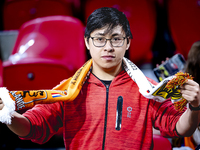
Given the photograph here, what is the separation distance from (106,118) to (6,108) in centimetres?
28

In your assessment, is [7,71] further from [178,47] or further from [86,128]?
[178,47]

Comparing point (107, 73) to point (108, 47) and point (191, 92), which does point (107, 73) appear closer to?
point (108, 47)

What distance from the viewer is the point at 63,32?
118cm

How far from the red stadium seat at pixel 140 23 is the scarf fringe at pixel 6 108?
0.95 meters

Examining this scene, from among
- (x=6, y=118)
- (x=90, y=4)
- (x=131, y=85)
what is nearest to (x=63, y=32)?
(x=90, y=4)

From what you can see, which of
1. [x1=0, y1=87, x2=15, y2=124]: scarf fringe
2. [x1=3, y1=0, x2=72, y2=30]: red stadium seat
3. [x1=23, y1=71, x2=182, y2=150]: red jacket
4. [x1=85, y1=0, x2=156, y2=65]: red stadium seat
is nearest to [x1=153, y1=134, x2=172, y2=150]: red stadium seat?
[x1=23, y1=71, x2=182, y2=150]: red jacket

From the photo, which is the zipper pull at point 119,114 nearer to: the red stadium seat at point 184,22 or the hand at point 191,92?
the hand at point 191,92

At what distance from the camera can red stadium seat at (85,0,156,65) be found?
138 cm

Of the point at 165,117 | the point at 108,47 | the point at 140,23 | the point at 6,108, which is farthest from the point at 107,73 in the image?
the point at 140,23

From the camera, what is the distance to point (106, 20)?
2.15 feet

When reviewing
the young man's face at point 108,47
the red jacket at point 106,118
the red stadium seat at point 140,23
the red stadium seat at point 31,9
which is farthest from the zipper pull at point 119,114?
the red stadium seat at point 31,9

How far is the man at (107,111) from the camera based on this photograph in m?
0.64

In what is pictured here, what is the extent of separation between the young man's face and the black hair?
12mm

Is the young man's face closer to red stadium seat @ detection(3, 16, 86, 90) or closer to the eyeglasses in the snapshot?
the eyeglasses
